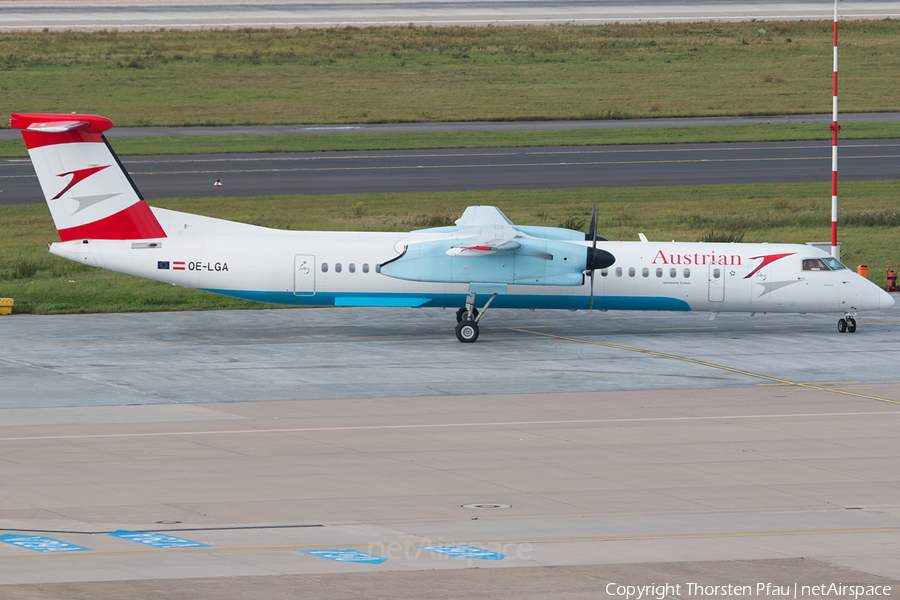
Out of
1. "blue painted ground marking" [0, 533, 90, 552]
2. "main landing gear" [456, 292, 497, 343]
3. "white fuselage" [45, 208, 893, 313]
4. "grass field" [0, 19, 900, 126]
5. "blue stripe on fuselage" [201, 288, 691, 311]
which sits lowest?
"blue painted ground marking" [0, 533, 90, 552]

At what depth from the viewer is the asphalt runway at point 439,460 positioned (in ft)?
44.8

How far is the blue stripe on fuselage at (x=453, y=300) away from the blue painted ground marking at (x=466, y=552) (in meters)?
17.4

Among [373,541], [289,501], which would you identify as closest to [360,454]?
[289,501]

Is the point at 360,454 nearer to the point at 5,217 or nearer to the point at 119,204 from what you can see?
the point at 119,204

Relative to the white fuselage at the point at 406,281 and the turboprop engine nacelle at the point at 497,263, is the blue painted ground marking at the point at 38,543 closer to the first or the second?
the white fuselage at the point at 406,281

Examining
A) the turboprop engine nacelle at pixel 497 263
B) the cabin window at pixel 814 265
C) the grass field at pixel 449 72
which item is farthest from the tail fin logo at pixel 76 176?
the grass field at pixel 449 72

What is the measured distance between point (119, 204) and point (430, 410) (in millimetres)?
12358

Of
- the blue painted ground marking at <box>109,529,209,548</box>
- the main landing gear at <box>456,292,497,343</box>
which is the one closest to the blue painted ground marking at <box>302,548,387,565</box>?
the blue painted ground marking at <box>109,529,209,548</box>

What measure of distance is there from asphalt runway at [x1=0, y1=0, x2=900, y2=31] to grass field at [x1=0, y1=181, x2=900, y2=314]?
192 ft

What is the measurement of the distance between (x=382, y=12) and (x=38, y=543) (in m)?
103

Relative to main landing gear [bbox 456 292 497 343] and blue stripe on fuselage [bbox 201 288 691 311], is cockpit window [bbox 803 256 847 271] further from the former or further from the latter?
main landing gear [bbox 456 292 497 343]

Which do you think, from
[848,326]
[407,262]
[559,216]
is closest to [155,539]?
[407,262]

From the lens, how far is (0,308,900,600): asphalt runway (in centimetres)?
1364

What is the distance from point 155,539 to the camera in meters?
14.8
